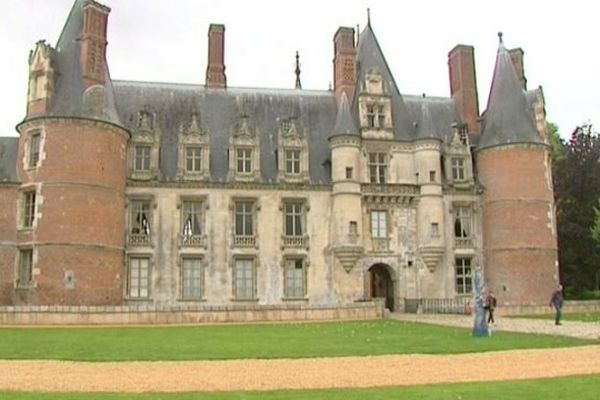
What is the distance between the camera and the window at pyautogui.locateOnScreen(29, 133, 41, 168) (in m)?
29.6

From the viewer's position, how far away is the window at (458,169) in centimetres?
3541

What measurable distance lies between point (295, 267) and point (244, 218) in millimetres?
3414

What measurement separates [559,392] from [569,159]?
117 feet

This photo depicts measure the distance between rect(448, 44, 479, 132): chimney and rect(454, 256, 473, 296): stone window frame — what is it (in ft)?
24.8

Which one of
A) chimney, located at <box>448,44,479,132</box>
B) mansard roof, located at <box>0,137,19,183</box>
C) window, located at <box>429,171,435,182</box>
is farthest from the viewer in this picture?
chimney, located at <box>448,44,479,132</box>

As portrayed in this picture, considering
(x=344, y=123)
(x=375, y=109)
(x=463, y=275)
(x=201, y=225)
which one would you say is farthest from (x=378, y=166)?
(x=201, y=225)

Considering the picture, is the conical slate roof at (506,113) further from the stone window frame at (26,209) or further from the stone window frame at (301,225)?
the stone window frame at (26,209)

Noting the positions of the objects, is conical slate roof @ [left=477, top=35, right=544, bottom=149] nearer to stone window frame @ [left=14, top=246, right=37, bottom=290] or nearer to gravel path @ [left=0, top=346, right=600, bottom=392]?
gravel path @ [left=0, top=346, right=600, bottom=392]

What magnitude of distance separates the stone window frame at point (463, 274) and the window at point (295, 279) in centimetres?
785

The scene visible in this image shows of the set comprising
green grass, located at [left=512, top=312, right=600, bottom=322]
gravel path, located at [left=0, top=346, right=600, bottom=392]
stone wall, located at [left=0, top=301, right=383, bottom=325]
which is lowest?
gravel path, located at [left=0, top=346, right=600, bottom=392]

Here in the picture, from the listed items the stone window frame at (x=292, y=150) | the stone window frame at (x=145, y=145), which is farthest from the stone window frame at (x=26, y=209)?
the stone window frame at (x=292, y=150)

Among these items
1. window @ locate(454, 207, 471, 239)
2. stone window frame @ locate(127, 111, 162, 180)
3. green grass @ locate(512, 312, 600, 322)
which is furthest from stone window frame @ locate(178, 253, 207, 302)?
Answer: green grass @ locate(512, 312, 600, 322)

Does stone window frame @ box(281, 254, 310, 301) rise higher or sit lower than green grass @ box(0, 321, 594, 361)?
higher

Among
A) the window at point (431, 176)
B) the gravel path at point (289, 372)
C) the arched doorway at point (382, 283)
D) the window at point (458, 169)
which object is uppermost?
the window at point (458, 169)
